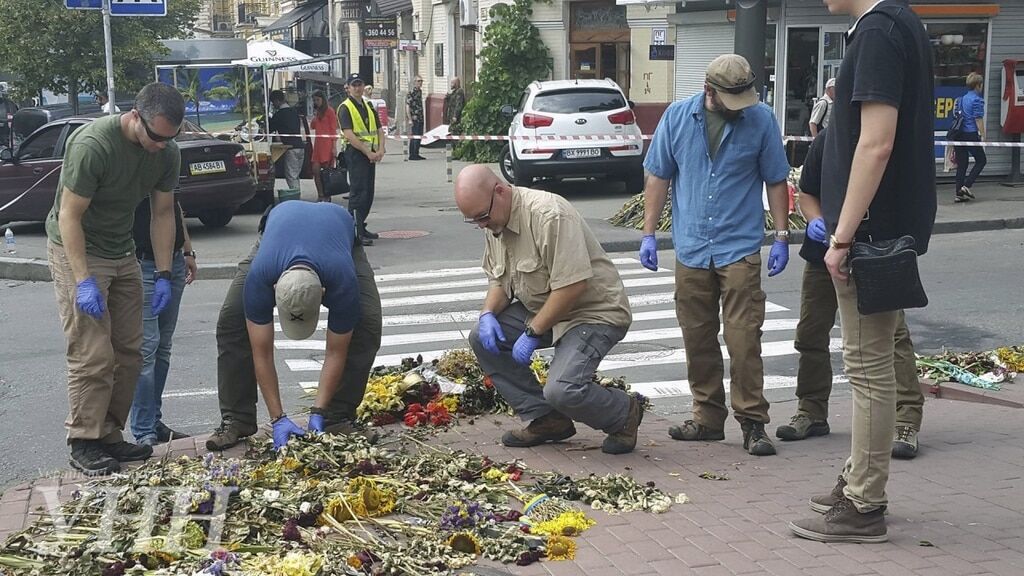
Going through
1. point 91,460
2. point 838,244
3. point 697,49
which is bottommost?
point 91,460

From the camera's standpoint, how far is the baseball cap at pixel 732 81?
602 centimetres

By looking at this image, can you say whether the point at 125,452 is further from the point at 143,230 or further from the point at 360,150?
the point at 360,150

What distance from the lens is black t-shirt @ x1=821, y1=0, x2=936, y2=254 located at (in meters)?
4.36

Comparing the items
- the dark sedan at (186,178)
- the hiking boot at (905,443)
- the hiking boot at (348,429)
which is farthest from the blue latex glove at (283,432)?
the dark sedan at (186,178)

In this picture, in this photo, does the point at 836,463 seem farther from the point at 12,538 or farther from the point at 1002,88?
the point at 1002,88

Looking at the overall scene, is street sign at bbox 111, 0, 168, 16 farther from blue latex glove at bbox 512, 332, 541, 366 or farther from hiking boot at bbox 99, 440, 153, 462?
blue latex glove at bbox 512, 332, 541, 366

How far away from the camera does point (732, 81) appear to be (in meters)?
6.03

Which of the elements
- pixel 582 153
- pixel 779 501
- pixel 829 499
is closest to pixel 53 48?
pixel 582 153

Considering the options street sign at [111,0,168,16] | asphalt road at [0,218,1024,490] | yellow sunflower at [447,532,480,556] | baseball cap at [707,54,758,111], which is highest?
street sign at [111,0,168,16]

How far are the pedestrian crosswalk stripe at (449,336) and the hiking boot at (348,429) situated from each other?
3176 millimetres

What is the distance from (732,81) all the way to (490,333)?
5.49 ft

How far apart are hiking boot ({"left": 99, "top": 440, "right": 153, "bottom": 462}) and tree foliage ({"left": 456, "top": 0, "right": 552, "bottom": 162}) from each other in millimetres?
20153

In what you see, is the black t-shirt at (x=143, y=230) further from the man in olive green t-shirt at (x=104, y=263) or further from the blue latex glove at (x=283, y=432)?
the blue latex glove at (x=283, y=432)

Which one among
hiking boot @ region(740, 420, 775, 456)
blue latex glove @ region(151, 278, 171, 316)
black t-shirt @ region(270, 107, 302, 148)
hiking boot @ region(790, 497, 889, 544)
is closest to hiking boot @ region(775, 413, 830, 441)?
hiking boot @ region(740, 420, 775, 456)
